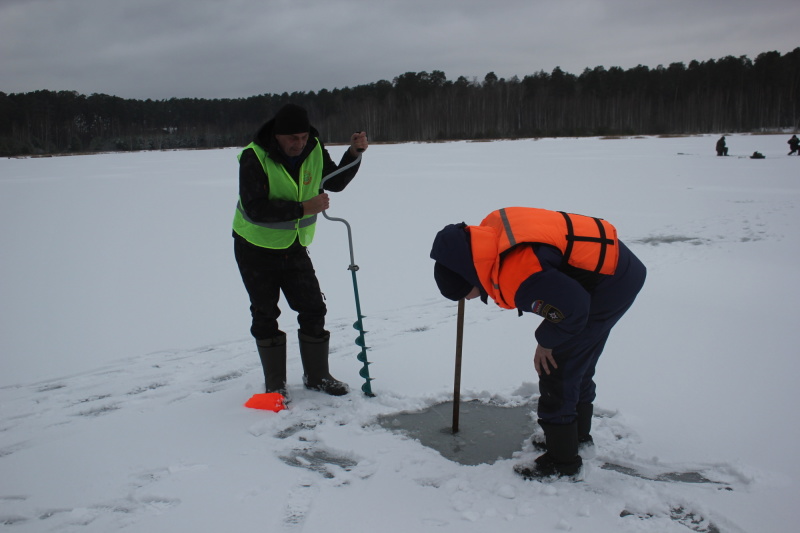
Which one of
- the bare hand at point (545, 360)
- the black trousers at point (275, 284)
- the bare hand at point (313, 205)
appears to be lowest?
the bare hand at point (545, 360)

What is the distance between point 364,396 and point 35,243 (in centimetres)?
689

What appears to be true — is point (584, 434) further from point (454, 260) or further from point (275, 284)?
point (275, 284)

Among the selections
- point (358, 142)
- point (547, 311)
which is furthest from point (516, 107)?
point (547, 311)

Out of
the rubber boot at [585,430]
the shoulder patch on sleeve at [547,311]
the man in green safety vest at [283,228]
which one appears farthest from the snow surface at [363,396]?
the shoulder patch on sleeve at [547,311]

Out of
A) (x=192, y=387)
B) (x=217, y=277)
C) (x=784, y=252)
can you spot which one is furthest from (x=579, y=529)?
(x=784, y=252)

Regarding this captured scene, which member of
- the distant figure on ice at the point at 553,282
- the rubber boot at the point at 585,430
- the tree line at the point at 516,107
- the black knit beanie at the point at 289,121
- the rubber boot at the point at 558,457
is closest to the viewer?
the distant figure on ice at the point at 553,282

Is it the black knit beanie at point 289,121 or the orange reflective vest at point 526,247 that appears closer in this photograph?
the orange reflective vest at point 526,247

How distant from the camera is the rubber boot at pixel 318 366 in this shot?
338 cm

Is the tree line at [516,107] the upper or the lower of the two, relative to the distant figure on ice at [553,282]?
upper

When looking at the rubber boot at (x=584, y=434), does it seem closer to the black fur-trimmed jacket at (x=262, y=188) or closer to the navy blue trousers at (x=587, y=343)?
the navy blue trousers at (x=587, y=343)

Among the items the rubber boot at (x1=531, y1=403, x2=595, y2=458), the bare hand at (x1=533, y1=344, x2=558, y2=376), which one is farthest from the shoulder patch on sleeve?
the rubber boot at (x1=531, y1=403, x2=595, y2=458)

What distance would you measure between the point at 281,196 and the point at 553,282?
5.36 ft

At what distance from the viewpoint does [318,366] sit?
3.41 m

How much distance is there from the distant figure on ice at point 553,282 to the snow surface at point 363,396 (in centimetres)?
29
